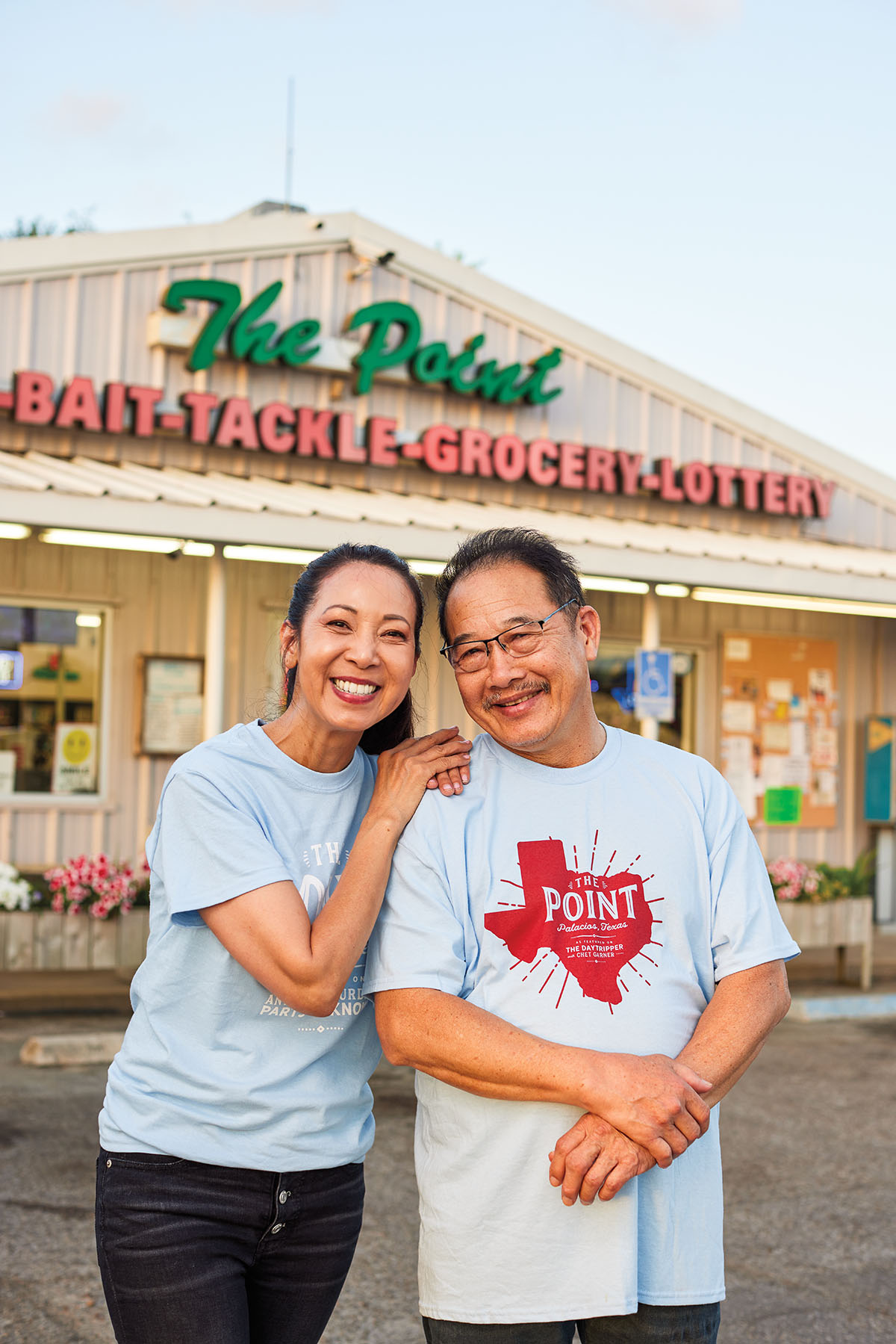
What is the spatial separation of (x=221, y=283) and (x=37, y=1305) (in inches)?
294

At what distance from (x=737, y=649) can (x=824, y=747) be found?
4.22 ft

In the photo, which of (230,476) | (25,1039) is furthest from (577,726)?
(230,476)

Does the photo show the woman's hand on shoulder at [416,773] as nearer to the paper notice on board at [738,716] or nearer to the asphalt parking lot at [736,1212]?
the asphalt parking lot at [736,1212]

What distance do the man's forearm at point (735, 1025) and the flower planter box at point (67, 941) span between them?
219 inches

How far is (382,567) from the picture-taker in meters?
2.19

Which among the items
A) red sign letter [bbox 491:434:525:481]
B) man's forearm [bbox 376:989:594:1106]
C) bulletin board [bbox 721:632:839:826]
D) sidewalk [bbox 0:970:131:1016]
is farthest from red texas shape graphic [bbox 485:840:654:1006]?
bulletin board [bbox 721:632:839:826]

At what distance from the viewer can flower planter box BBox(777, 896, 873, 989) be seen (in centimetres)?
874

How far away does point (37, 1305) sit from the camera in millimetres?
3674

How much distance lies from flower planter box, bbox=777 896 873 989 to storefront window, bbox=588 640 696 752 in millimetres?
2228

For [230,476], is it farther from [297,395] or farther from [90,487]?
[90,487]

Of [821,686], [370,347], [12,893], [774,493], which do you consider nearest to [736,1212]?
[12,893]

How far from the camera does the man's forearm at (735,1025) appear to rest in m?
1.90

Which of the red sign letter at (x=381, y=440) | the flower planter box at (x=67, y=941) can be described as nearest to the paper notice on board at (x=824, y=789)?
the red sign letter at (x=381, y=440)

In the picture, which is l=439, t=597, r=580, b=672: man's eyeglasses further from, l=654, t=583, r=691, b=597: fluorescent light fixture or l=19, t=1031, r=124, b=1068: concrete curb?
l=654, t=583, r=691, b=597: fluorescent light fixture
